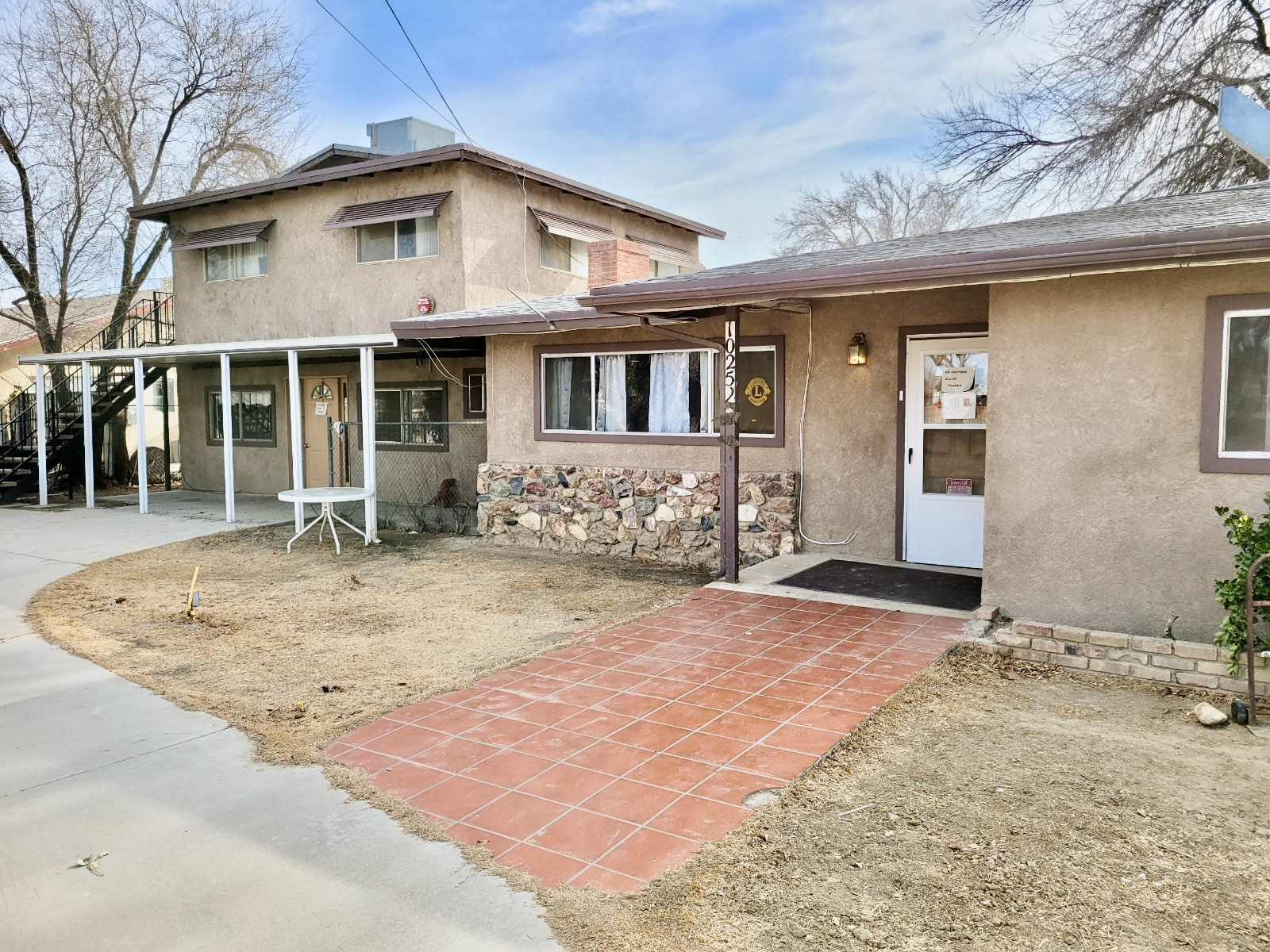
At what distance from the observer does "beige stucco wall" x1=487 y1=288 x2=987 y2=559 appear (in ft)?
26.2

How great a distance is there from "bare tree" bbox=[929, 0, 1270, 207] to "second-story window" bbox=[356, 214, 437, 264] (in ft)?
34.5

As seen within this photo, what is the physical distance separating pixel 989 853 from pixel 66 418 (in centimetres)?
1926

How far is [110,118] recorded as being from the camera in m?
18.3

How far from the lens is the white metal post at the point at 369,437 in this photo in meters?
11.1

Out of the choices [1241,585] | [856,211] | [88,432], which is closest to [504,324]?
[1241,585]

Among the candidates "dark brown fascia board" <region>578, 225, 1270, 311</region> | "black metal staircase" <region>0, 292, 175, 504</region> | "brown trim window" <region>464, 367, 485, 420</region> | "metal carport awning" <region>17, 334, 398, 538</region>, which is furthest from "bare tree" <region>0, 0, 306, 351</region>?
"dark brown fascia board" <region>578, 225, 1270, 311</region>

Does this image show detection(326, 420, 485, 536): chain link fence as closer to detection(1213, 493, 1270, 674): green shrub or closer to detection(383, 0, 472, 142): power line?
detection(383, 0, 472, 142): power line

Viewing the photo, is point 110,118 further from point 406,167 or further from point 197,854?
point 197,854

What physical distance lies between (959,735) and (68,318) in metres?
24.5

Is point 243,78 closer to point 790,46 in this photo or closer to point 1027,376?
point 790,46

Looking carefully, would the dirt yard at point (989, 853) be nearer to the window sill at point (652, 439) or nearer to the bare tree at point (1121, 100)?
the window sill at point (652, 439)

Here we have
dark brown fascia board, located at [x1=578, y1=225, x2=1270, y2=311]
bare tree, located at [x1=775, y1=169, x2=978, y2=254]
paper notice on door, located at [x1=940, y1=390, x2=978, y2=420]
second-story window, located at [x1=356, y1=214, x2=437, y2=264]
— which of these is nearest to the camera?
dark brown fascia board, located at [x1=578, y1=225, x2=1270, y2=311]

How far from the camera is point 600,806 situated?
3672mm

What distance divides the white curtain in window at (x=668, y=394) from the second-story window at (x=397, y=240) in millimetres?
5311
